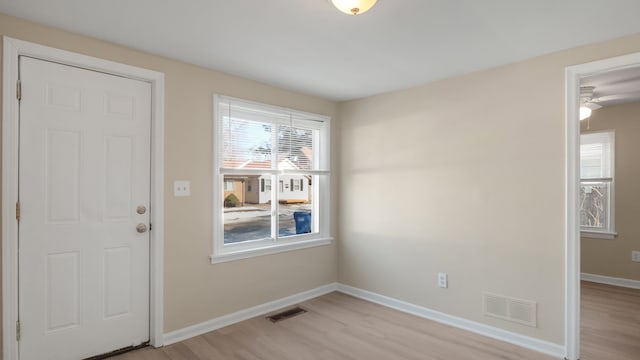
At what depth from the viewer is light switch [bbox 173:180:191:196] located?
2895 mm

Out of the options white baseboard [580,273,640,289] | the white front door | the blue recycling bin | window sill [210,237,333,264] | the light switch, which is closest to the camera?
the white front door

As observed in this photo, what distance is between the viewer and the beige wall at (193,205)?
285 cm

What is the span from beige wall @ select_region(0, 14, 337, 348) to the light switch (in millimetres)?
34

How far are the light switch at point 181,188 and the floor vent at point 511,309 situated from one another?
2736 mm

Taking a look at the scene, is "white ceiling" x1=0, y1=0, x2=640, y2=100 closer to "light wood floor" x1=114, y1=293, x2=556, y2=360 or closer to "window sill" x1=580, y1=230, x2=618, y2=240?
"light wood floor" x1=114, y1=293, x2=556, y2=360

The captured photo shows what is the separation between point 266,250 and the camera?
3527 millimetres


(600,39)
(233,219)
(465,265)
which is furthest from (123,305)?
(600,39)

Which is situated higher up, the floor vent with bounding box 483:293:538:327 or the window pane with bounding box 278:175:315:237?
the window pane with bounding box 278:175:315:237

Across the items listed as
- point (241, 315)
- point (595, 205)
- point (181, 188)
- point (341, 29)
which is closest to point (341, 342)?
point (241, 315)

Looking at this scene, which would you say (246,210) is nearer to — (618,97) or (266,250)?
(266,250)

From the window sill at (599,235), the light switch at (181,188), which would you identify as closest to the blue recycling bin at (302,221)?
the light switch at (181,188)

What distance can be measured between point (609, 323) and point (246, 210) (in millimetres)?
3627

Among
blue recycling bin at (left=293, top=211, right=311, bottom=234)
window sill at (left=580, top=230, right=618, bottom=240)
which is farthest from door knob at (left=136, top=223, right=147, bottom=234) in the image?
window sill at (left=580, top=230, right=618, bottom=240)

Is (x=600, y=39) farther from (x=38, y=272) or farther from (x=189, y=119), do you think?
(x=38, y=272)
